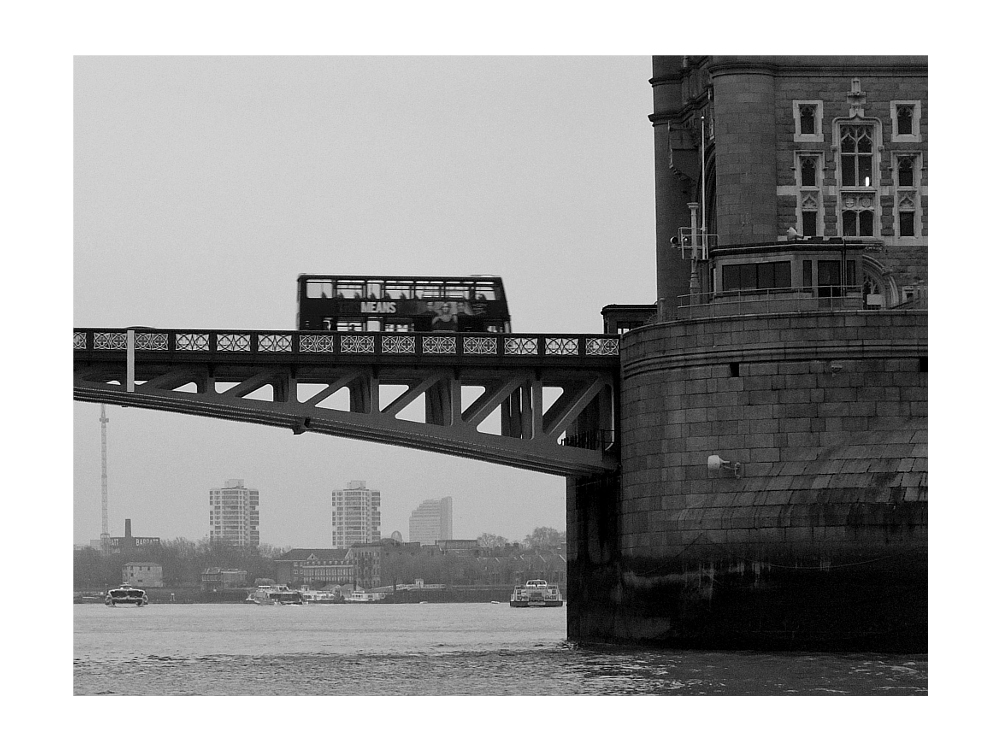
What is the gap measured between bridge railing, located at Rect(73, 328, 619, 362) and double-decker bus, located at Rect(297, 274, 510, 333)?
20.3ft

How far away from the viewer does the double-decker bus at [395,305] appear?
87.2 m

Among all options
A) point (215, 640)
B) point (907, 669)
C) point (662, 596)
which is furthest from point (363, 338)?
point (215, 640)

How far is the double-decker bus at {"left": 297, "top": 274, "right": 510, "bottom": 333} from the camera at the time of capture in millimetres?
87188

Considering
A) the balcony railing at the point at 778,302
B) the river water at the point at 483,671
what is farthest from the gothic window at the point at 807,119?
the river water at the point at 483,671

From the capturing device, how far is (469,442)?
8069cm

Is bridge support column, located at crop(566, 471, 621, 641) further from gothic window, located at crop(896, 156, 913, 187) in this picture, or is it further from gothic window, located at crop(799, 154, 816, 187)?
gothic window, located at crop(896, 156, 913, 187)

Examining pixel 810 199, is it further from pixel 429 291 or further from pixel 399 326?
pixel 399 326

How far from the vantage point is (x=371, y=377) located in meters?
81.1

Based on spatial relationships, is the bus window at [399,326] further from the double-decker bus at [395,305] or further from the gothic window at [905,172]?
the gothic window at [905,172]

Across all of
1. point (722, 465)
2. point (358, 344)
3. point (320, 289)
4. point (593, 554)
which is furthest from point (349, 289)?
point (722, 465)

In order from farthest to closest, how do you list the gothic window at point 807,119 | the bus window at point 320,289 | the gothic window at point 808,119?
1. the bus window at point 320,289
2. the gothic window at point 807,119
3. the gothic window at point 808,119

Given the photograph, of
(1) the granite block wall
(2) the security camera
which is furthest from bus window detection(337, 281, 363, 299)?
(2) the security camera

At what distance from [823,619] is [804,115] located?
23.1m

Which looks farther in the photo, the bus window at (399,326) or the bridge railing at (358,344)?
the bus window at (399,326)
